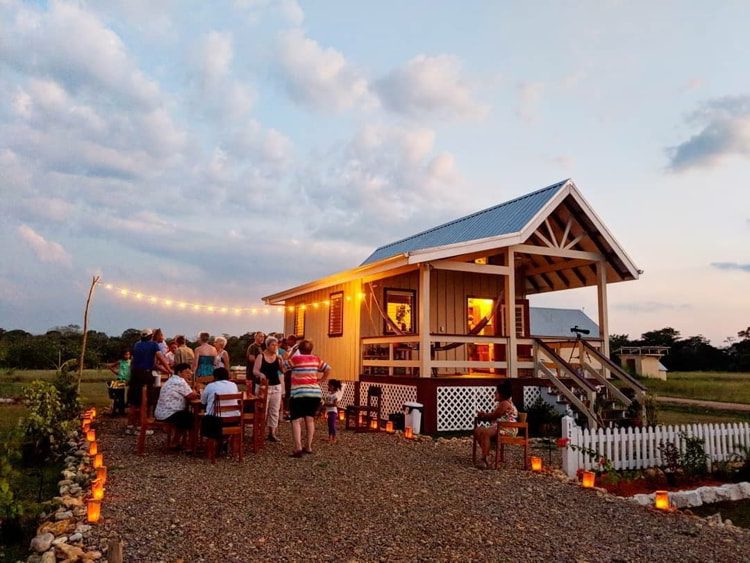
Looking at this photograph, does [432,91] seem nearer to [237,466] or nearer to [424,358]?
[424,358]

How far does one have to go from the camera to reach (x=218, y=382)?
754 cm

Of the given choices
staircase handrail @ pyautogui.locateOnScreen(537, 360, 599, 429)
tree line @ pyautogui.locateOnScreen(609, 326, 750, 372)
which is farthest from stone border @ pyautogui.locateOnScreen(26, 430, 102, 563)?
tree line @ pyautogui.locateOnScreen(609, 326, 750, 372)

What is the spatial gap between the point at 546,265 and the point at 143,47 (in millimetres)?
11112

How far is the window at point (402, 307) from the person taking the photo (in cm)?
1475

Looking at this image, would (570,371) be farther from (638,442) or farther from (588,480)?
(588,480)

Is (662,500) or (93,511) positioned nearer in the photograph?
(93,511)

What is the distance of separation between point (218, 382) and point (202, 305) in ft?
36.6

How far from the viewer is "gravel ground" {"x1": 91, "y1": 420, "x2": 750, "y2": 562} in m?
4.36

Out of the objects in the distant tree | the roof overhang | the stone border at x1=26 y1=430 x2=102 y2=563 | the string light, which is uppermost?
the distant tree

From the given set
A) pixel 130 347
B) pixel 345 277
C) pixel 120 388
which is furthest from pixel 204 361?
pixel 130 347

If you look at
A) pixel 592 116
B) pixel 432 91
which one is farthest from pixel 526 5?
pixel 592 116

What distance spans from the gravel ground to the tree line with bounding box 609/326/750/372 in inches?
1929

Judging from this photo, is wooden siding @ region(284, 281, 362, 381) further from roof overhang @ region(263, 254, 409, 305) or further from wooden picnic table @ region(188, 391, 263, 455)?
wooden picnic table @ region(188, 391, 263, 455)

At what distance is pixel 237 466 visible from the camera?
7.17 m
